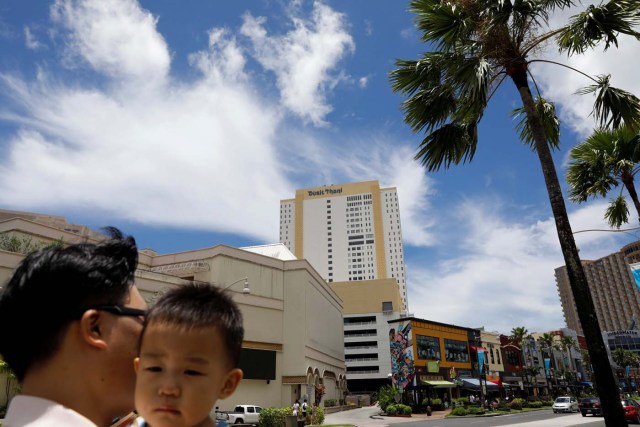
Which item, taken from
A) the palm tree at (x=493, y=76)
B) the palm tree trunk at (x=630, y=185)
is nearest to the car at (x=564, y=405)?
the palm tree trunk at (x=630, y=185)

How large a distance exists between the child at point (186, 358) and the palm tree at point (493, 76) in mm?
6653

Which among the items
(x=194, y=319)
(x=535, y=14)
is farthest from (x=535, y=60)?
(x=194, y=319)

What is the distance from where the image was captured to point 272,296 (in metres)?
42.1

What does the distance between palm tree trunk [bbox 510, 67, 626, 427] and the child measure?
6.42 meters

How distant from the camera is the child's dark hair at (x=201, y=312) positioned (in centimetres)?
117

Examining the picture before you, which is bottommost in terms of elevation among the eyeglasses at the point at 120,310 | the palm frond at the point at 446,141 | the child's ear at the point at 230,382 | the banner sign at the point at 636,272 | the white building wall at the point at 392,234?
the child's ear at the point at 230,382

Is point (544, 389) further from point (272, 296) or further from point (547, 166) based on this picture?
point (547, 166)

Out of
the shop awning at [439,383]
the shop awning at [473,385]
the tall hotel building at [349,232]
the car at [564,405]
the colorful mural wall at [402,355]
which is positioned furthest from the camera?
the tall hotel building at [349,232]

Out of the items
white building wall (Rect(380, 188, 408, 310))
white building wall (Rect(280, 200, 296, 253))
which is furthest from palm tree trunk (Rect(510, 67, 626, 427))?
white building wall (Rect(380, 188, 408, 310))

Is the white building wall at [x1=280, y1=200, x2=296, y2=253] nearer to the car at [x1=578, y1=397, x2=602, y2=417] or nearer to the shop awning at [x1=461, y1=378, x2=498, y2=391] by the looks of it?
the shop awning at [x1=461, y1=378, x2=498, y2=391]

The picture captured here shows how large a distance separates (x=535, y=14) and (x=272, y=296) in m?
37.2

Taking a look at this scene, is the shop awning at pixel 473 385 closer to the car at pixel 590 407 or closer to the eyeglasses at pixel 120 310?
the car at pixel 590 407

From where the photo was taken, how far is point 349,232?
138500mm

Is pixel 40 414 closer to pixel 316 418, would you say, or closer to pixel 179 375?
pixel 179 375
